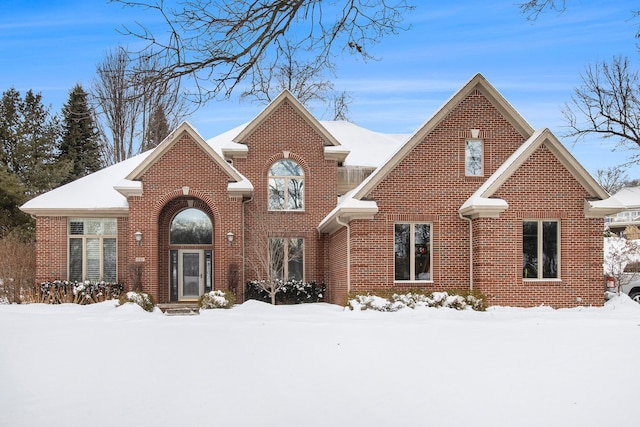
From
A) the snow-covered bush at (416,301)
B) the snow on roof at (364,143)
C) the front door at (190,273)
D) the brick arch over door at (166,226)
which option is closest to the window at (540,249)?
the snow-covered bush at (416,301)

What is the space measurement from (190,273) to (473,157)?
1046 centimetres

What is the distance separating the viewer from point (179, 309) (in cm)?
1952

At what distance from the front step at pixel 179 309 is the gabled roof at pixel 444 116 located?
6.41 meters

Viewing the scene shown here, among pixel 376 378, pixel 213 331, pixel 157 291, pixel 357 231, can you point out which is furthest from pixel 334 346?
pixel 157 291

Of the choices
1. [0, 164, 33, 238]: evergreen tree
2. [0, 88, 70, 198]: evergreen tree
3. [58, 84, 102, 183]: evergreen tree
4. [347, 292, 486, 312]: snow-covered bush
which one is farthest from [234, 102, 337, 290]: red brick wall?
[58, 84, 102, 183]: evergreen tree

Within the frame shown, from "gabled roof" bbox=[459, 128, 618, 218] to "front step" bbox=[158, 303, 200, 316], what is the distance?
29.0 feet

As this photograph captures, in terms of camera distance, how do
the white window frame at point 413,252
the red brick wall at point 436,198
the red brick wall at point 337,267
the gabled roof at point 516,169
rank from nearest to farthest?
the gabled roof at point 516,169
the red brick wall at point 436,198
the white window frame at point 413,252
the red brick wall at point 337,267

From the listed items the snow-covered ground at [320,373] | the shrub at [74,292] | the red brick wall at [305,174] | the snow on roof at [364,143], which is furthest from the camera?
the snow on roof at [364,143]

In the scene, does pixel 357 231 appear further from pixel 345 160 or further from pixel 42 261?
pixel 42 261

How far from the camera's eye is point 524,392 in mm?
7805

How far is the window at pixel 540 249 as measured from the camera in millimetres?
17203

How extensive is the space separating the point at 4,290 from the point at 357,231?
40.3 feet

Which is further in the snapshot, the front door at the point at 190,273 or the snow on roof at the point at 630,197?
the snow on roof at the point at 630,197

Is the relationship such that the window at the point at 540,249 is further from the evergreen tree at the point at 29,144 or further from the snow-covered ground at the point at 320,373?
the evergreen tree at the point at 29,144
